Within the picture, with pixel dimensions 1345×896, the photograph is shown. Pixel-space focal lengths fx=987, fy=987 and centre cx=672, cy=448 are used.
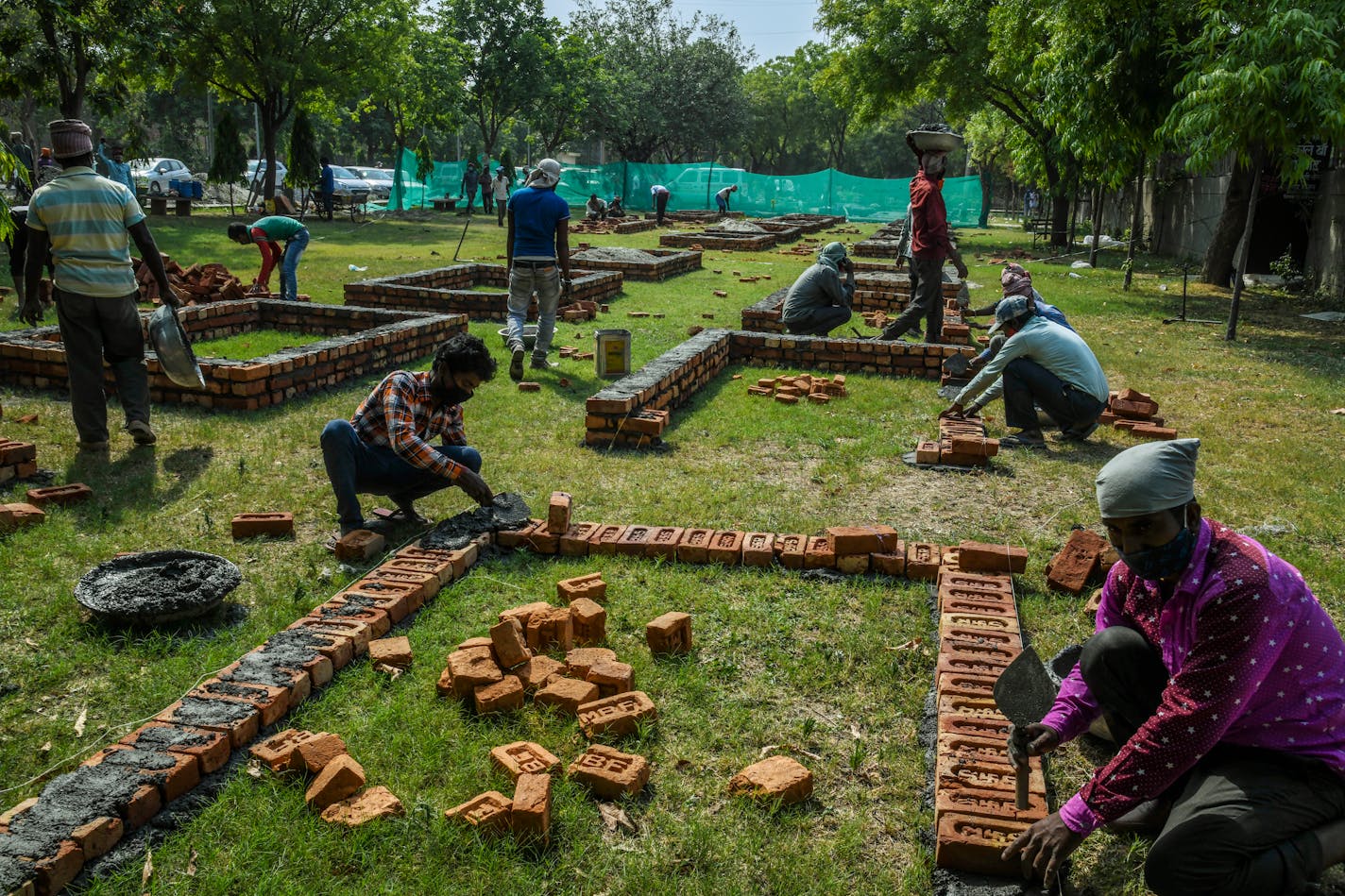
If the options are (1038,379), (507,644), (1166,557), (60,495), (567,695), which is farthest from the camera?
(1038,379)

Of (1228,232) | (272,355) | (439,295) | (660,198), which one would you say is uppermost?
(660,198)

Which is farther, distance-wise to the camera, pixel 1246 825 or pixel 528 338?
pixel 528 338

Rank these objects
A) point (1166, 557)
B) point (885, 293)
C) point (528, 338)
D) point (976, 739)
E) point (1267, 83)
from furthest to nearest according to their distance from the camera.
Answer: point (885, 293) → point (1267, 83) → point (528, 338) → point (976, 739) → point (1166, 557)

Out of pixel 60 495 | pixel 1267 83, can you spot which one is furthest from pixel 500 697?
pixel 1267 83

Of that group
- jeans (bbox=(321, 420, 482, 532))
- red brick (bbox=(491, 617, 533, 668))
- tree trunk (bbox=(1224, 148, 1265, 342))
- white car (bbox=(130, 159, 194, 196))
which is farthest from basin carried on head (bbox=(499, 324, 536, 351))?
white car (bbox=(130, 159, 194, 196))

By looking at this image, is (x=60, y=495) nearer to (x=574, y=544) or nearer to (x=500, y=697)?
(x=574, y=544)

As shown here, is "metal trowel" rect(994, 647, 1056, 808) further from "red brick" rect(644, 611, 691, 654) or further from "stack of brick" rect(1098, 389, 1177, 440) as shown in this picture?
"stack of brick" rect(1098, 389, 1177, 440)

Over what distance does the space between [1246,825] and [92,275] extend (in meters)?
6.70

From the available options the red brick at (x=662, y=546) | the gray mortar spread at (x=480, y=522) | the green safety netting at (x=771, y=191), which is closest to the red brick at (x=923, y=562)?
the red brick at (x=662, y=546)

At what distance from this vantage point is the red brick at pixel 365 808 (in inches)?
117

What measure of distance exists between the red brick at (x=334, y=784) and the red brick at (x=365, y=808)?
0.02m

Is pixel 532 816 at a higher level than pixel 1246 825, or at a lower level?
lower

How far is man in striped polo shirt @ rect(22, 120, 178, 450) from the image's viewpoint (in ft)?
20.3

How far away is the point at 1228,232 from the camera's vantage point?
53.8ft
